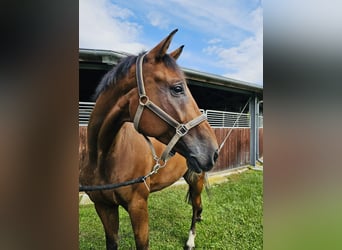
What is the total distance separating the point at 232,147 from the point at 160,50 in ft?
2.55

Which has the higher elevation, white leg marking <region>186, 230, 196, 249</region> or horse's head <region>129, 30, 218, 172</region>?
horse's head <region>129, 30, 218, 172</region>

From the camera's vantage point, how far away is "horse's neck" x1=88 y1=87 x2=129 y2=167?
1.57 meters

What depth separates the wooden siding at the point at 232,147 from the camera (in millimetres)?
1609

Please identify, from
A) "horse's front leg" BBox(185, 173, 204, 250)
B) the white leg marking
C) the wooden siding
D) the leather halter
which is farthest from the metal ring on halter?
the white leg marking

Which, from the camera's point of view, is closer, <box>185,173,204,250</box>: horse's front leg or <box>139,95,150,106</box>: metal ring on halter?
<box>139,95,150,106</box>: metal ring on halter

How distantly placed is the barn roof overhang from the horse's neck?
0.19m

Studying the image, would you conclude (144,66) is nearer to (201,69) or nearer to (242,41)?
(201,69)

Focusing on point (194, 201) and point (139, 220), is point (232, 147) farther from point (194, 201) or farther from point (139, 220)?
point (139, 220)

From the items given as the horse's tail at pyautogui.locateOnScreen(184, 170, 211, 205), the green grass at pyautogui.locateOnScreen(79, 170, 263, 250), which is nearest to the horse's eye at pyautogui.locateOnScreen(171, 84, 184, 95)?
the horse's tail at pyautogui.locateOnScreen(184, 170, 211, 205)

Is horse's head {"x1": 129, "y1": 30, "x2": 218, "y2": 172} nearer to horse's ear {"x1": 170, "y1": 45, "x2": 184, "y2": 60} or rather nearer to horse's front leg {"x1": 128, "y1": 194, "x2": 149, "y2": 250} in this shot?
horse's ear {"x1": 170, "y1": 45, "x2": 184, "y2": 60}

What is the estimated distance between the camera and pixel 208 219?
1.69 metres

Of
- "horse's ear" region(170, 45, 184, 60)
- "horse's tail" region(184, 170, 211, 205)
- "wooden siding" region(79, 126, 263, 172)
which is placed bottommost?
"horse's tail" region(184, 170, 211, 205)

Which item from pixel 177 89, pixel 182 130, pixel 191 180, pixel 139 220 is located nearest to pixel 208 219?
pixel 191 180
